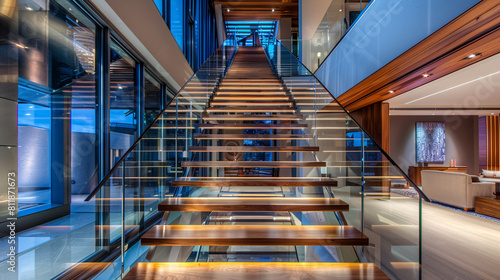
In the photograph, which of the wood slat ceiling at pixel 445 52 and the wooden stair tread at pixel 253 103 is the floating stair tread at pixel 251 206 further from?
the wooden stair tread at pixel 253 103

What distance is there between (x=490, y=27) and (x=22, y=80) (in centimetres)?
480

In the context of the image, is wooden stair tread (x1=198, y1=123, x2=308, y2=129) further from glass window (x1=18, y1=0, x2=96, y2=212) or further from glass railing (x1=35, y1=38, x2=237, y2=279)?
glass window (x1=18, y1=0, x2=96, y2=212)

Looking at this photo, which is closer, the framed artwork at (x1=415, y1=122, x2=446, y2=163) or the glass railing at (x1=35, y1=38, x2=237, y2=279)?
the glass railing at (x1=35, y1=38, x2=237, y2=279)

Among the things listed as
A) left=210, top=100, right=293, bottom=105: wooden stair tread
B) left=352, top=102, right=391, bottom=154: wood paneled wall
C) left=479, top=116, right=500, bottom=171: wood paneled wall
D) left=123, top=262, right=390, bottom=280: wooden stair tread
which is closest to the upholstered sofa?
left=352, top=102, right=391, bottom=154: wood paneled wall

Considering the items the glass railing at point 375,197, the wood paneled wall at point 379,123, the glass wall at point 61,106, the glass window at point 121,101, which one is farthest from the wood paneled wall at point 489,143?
the glass wall at point 61,106

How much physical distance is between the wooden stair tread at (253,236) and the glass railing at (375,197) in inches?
8.4

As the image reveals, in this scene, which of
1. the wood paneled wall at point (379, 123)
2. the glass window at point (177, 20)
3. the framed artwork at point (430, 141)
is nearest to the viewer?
the glass window at point (177, 20)

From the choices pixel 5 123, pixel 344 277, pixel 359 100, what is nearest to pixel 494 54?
pixel 359 100

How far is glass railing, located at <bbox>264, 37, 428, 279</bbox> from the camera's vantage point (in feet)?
6.58

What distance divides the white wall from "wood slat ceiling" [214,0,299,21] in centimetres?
750

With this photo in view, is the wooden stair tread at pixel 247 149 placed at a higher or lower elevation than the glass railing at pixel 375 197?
higher

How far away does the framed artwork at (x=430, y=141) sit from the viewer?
1182cm

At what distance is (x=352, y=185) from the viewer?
3.00m

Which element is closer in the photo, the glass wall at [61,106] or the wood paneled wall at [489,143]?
the glass wall at [61,106]
